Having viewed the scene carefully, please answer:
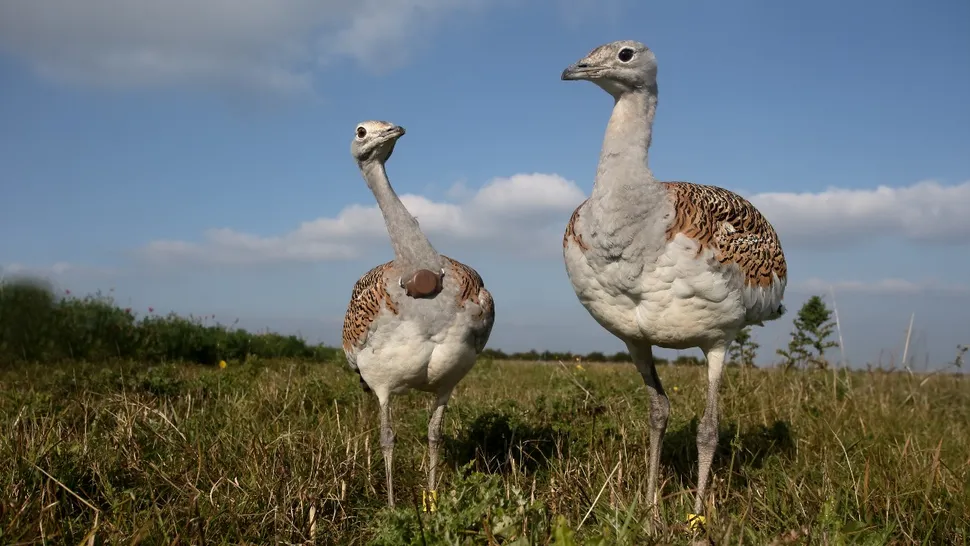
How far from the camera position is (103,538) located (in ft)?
10.4

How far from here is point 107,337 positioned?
10.4 meters

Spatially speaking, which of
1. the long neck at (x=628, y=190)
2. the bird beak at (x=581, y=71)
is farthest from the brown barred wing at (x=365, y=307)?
the bird beak at (x=581, y=71)

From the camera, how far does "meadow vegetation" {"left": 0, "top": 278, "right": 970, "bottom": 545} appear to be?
3117 mm

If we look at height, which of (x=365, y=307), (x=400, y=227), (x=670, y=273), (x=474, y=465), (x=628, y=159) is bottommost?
(x=474, y=465)

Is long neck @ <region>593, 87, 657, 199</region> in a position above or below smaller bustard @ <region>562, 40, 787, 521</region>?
above

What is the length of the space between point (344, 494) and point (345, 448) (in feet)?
3.52

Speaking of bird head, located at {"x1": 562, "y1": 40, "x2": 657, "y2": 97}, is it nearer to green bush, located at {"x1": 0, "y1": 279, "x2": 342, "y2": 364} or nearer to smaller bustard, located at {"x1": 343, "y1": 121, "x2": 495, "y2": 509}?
smaller bustard, located at {"x1": 343, "y1": 121, "x2": 495, "y2": 509}

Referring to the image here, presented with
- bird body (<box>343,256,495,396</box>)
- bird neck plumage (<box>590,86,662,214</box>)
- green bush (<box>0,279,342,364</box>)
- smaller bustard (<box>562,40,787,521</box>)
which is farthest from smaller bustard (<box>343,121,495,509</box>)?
green bush (<box>0,279,342,364</box>)

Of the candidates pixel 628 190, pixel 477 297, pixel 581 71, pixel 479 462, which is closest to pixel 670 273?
pixel 628 190

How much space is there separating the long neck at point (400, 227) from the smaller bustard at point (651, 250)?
970 mm

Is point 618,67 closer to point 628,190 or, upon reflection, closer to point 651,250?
point 628,190

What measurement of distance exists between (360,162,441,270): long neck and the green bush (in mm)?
5152

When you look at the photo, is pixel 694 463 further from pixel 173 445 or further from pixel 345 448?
pixel 173 445

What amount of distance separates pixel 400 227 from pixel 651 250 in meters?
1.74
